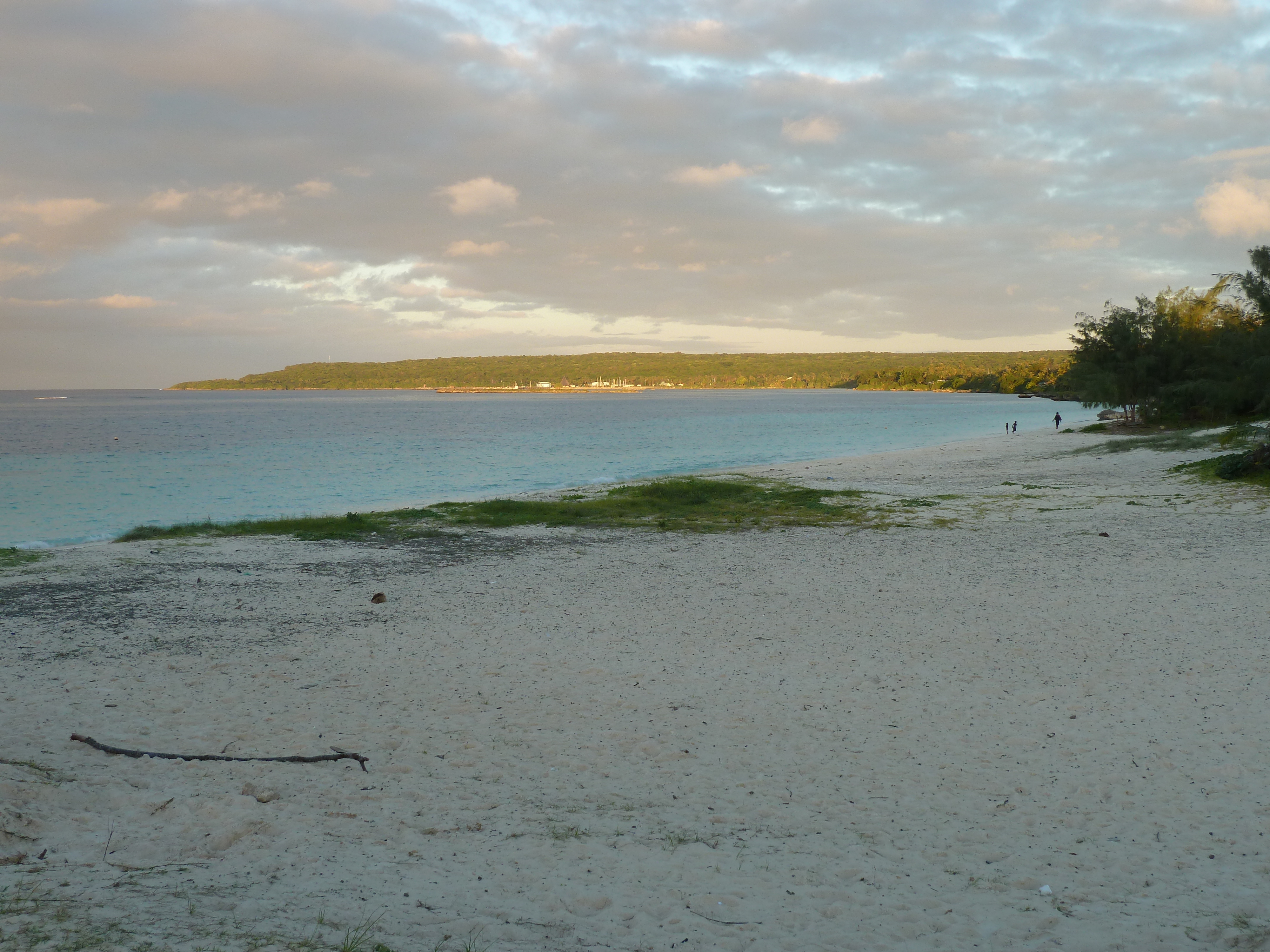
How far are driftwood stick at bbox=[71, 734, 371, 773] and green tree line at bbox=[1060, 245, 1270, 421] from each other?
44.3 metres

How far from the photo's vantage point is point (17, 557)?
16.1 meters

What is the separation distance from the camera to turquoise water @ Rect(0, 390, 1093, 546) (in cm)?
3269

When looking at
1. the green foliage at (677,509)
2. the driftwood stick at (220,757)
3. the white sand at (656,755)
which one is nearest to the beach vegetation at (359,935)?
the white sand at (656,755)

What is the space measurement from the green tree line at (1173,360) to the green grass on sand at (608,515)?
1073 inches

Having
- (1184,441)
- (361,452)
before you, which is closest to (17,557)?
(1184,441)

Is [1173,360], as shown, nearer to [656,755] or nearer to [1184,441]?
[1184,441]

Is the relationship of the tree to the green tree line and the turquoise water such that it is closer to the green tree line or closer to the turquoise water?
the green tree line

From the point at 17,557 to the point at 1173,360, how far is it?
2068 inches

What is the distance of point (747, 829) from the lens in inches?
231

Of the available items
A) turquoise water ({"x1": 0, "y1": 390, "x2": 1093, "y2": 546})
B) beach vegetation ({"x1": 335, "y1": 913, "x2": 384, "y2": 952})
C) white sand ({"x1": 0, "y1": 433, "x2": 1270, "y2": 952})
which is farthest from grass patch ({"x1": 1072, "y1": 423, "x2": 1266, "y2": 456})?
beach vegetation ({"x1": 335, "y1": 913, "x2": 384, "y2": 952})

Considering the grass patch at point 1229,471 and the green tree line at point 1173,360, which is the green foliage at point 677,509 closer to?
the grass patch at point 1229,471

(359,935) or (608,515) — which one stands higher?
(608,515)

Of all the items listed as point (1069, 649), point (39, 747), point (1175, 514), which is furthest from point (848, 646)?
point (1175, 514)

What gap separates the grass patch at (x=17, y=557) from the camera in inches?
603
